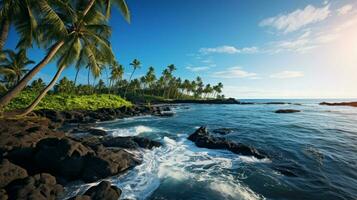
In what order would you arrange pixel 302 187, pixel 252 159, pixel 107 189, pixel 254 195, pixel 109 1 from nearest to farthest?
pixel 107 189, pixel 254 195, pixel 302 187, pixel 252 159, pixel 109 1

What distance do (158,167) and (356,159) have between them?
11.7 m

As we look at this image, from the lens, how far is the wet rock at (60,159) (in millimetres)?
8266

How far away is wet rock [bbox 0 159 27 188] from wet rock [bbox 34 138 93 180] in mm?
1273

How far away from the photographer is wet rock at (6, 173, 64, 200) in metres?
5.95

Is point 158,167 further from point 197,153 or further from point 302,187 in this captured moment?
point 302,187

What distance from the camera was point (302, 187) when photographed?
322 inches

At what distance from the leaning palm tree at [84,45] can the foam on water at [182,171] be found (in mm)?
9534

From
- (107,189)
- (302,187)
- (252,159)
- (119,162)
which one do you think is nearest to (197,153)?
(252,159)

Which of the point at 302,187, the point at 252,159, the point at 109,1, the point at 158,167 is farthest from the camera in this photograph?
the point at 109,1

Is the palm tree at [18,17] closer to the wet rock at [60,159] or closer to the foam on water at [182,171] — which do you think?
the wet rock at [60,159]

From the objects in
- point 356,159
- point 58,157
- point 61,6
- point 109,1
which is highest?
point 109,1

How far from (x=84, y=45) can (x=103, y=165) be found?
11990 mm

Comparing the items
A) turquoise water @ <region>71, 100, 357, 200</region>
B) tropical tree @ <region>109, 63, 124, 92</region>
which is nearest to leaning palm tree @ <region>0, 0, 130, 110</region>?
turquoise water @ <region>71, 100, 357, 200</region>

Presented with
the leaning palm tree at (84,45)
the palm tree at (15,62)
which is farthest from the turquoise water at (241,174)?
the palm tree at (15,62)
